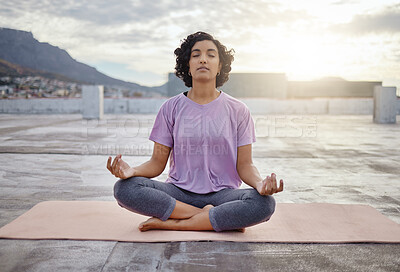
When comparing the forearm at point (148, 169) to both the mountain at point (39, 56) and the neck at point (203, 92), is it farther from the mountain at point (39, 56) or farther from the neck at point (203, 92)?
the mountain at point (39, 56)

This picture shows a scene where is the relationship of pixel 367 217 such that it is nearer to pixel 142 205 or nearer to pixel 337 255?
pixel 337 255

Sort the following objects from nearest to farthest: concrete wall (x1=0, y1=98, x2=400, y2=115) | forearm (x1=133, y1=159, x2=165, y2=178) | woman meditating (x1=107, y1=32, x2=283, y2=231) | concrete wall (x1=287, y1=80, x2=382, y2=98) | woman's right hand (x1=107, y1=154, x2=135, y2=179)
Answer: woman's right hand (x1=107, y1=154, x2=135, y2=179), woman meditating (x1=107, y1=32, x2=283, y2=231), forearm (x1=133, y1=159, x2=165, y2=178), concrete wall (x1=0, y1=98, x2=400, y2=115), concrete wall (x1=287, y1=80, x2=382, y2=98)

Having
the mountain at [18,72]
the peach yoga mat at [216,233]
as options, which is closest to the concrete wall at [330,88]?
the mountain at [18,72]

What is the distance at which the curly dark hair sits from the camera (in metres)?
2.42

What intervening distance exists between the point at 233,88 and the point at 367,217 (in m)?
29.6

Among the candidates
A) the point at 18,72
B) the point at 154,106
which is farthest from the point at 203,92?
the point at 18,72

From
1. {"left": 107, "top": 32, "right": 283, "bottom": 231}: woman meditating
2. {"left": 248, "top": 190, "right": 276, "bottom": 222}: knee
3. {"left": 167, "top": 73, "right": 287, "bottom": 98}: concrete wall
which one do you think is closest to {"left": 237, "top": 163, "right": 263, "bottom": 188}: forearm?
{"left": 107, "top": 32, "right": 283, "bottom": 231}: woman meditating

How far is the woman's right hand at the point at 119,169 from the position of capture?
2013 millimetres

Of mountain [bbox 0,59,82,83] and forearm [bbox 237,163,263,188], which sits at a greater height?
mountain [bbox 0,59,82,83]

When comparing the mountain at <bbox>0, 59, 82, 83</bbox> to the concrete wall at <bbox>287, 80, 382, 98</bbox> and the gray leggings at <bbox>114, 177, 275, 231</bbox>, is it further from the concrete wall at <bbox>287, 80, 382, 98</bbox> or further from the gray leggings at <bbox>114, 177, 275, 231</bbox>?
the gray leggings at <bbox>114, 177, 275, 231</bbox>

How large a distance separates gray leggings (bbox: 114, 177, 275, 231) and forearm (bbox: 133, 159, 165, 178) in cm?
6

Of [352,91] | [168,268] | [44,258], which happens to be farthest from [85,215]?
[352,91]

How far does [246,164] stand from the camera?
7.74 feet

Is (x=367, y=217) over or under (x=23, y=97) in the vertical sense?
under
